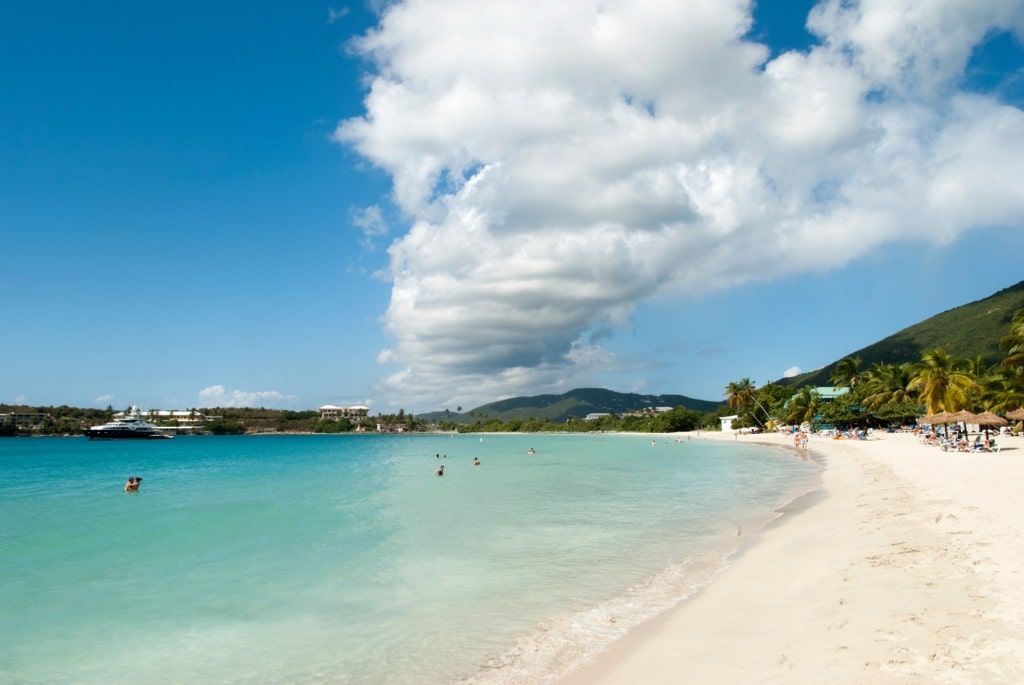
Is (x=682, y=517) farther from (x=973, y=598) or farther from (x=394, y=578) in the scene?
(x=973, y=598)

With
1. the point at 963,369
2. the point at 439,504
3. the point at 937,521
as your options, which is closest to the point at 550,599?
the point at 937,521

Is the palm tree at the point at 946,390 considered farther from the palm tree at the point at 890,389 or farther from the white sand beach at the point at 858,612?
the white sand beach at the point at 858,612

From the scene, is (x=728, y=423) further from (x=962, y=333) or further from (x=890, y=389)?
(x=962, y=333)

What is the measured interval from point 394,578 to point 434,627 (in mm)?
3464

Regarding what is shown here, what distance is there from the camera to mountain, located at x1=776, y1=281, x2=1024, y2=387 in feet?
349

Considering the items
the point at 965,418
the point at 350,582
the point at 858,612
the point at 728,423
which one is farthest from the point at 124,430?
the point at 858,612

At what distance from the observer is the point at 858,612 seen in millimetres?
7457

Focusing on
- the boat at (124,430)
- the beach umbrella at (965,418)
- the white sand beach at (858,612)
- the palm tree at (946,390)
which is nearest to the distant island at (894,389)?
the palm tree at (946,390)

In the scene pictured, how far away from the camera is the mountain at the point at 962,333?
349 feet

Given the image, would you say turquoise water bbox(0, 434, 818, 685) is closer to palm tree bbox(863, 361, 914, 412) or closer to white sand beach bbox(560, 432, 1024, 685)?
white sand beach bbox(560, 432, 1024, 685)

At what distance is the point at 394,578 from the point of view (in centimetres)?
1221

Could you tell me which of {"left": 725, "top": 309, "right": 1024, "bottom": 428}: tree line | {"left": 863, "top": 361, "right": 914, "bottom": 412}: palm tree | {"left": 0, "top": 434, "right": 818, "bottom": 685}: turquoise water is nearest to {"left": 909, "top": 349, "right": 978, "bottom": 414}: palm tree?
{"left": 725, "top": 309, "right": 1024, "bottom": 428}: tree line

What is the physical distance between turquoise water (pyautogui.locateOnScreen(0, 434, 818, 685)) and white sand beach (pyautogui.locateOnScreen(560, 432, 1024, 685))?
86cm

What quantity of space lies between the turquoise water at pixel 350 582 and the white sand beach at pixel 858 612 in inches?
33.9
